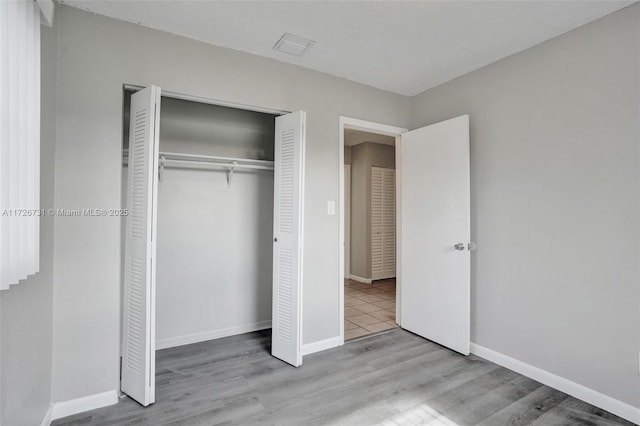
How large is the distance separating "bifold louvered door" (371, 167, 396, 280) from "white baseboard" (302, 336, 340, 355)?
9.54 ft

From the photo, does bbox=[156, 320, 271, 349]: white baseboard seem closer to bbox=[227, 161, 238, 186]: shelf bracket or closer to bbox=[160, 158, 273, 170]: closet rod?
bbox=[227, 161, 238, 186]: shelf bracket

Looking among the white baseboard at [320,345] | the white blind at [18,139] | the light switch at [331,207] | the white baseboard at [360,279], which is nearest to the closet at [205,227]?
the white baseboard at [320,345]

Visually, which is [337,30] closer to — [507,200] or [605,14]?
[605,14]

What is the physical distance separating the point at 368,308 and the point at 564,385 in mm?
2286

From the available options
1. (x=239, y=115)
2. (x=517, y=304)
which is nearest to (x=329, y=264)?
(x=517, y=304)

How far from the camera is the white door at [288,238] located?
105 inches

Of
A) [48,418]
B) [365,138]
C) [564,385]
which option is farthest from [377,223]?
[48,418]

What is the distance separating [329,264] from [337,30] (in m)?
1.96

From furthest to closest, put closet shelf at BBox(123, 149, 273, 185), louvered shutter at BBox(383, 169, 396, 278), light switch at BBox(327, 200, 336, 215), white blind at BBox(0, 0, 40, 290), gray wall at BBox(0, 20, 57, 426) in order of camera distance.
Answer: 1. louvered shutter at BBox(383, 169, 396, 278)
2. light switch at BBox(327, 200, 336, 215)
3. closet shelf at BBox(123, 149, 273, 185)
4. gray wall at BBox(0, 20, 57, 426)
5. white blind at BBox(0, 0, 40, 290)

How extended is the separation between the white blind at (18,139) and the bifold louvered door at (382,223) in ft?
16.3

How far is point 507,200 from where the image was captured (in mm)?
2715

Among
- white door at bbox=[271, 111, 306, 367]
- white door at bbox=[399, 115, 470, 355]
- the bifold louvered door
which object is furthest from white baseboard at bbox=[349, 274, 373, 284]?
white door at bbox=[271, 111, 306, 367]

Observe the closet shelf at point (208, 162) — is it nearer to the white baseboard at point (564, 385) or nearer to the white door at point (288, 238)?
the white door at point (288, 238)

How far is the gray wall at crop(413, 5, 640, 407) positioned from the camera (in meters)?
2.05
